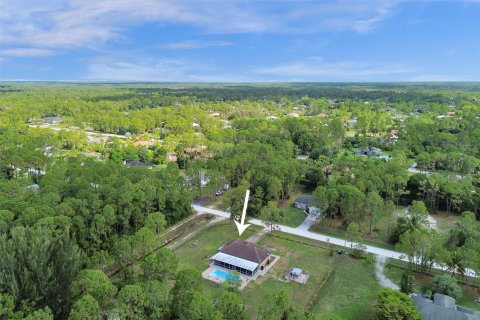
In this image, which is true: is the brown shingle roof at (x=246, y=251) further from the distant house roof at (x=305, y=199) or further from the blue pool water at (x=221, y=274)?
the distant house roof at (x=305, y=199)

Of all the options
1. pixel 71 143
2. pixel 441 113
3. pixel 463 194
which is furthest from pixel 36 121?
pixel 441 113

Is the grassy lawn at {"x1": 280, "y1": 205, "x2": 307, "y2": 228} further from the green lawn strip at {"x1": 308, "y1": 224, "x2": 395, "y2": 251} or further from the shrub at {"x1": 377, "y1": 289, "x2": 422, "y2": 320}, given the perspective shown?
the shrub at {"x1": 377, "y1": 289, "x2": 422, "y2": 320}

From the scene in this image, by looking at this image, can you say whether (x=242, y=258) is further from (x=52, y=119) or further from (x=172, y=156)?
(x=52, y=119)

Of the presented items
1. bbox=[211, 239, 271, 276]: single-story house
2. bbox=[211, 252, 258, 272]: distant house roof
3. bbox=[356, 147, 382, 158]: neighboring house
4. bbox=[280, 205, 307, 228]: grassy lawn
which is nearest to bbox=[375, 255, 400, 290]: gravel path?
bbox=[211, 239, 271, 276]: single-story house

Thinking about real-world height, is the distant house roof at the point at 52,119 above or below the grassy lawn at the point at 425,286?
above

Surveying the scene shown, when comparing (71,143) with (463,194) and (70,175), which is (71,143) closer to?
(70,175)

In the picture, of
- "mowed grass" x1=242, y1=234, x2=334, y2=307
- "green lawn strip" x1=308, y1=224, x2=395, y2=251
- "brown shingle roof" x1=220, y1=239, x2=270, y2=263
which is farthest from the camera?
"green lawn strip" x1=308, y1=224, x2=395, y2=251

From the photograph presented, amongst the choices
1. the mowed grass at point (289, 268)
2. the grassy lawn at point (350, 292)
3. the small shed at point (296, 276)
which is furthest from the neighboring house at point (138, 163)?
the grassy lawn at point (350, 292)
